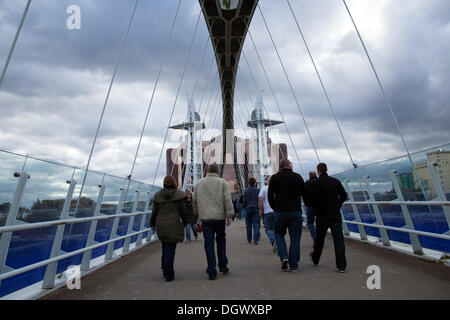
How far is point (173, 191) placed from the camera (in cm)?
477

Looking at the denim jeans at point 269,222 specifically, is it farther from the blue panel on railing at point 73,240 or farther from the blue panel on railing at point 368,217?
the blue panel on railing at point 73,240

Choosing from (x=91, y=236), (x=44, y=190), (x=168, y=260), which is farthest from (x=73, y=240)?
(x=168, y=260)

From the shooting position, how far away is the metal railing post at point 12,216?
3383mm

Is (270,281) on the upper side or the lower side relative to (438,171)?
lower

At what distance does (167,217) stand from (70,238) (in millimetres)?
1511

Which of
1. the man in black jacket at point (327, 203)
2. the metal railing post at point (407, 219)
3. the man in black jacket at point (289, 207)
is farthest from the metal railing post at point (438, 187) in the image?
the man in black jacket at point (289, 207)

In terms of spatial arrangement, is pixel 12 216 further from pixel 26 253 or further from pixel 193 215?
pixel 193 215

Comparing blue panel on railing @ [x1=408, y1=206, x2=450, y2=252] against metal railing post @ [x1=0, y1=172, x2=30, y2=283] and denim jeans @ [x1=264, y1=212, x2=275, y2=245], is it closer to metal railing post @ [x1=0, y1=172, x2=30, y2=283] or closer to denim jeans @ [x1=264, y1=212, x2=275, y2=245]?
denim jeans @ [x1=264, y1=212, x2=275, y2=245]

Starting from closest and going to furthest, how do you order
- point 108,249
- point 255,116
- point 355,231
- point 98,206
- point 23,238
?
point 23,238 → point 98,206 → point 108,249 → point 355,231 → point 255,116

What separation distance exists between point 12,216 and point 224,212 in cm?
247

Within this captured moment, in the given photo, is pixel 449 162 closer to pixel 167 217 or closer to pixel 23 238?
pixel 167 217

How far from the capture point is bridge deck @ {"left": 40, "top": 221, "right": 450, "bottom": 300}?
363 cm

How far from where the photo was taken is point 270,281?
4.34 m
